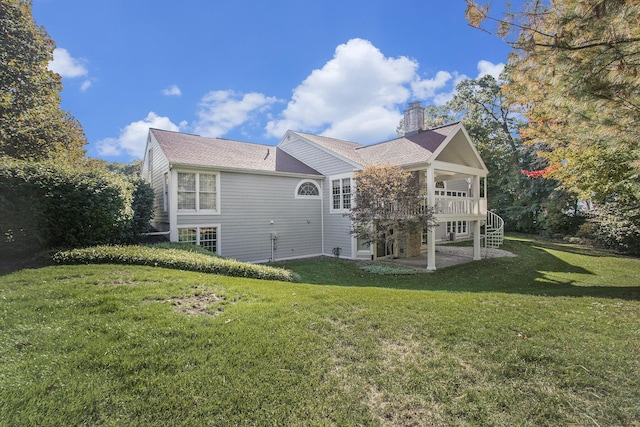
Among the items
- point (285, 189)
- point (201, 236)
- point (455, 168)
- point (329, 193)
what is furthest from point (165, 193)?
point (455, 168)

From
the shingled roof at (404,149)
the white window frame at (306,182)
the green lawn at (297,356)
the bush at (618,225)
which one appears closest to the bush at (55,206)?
the green lawn at (297,356)

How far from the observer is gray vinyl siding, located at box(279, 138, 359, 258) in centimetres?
1379

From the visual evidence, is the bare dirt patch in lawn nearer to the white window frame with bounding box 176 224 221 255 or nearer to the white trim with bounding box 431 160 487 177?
the white window frame with bounding box 176 224 221 255

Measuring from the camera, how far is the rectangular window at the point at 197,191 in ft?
36.8

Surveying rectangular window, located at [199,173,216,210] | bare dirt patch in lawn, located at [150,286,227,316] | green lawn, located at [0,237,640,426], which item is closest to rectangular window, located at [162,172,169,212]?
rectangular window, located at [199,173,216,210]

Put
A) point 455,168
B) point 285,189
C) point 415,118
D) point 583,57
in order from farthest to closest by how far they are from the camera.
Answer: point 415,118
point 285,189
point 455,168
point 583,57

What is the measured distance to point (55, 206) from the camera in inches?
283

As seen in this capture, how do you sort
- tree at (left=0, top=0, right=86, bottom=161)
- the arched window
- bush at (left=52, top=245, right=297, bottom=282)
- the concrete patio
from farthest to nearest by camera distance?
Answer: 1. the arched window
2. the concrete patio
3. tree at (left=0, top=0, right=86, bottom=161)
4. bush at (left=52, top=245, right=297, bottom=282)

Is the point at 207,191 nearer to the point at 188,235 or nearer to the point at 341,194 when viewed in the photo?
the point at 188,235

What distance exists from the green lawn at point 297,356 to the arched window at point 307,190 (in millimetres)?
8761

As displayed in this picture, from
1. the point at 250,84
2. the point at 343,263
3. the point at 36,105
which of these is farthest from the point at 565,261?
the point at 36,105

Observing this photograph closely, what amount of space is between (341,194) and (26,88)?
12442 mm

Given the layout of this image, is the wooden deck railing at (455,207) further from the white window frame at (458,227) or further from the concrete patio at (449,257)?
the white window frame at (458,227)

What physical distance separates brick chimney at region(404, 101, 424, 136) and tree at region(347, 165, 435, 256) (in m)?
4.69
